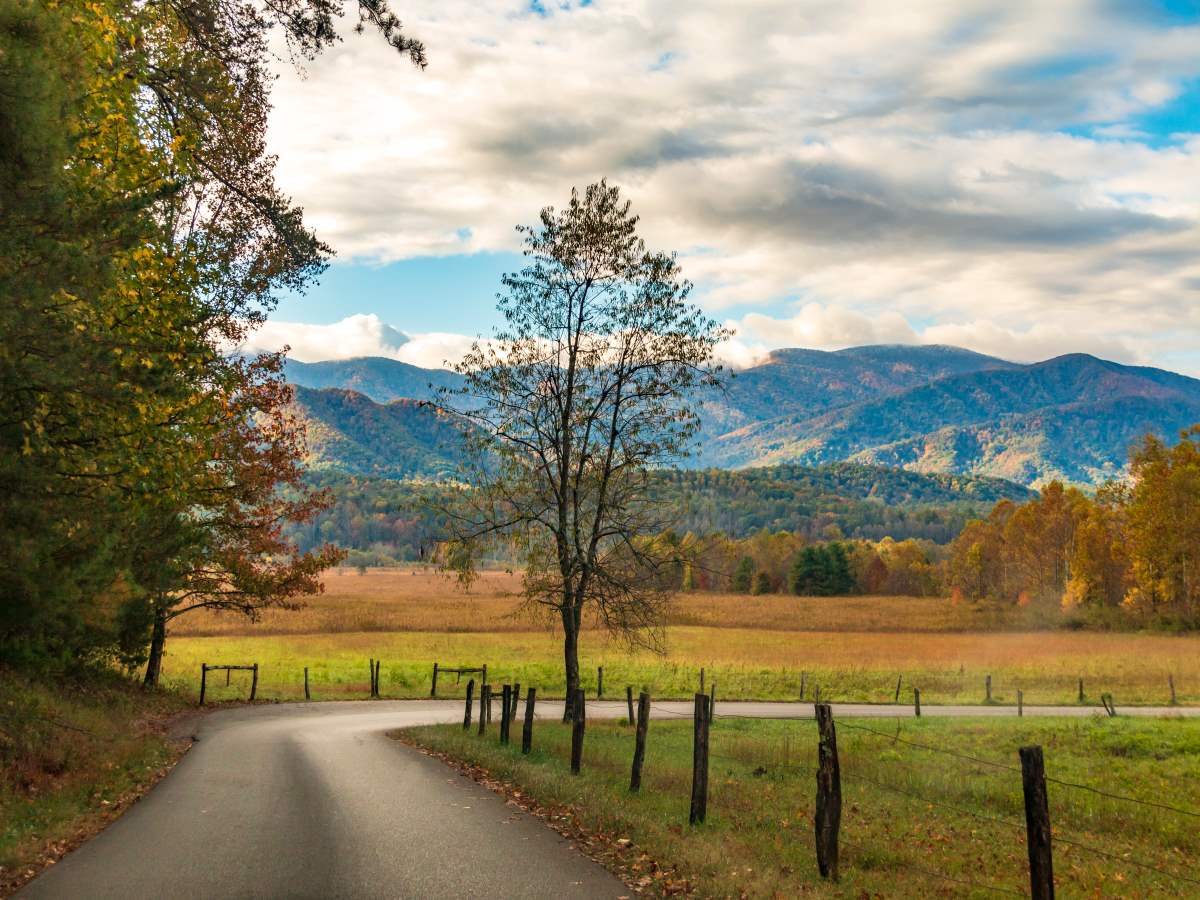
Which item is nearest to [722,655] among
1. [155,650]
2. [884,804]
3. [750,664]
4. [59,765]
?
[750,664]

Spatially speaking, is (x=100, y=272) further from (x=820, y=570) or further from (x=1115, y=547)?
(x=820, y=570)

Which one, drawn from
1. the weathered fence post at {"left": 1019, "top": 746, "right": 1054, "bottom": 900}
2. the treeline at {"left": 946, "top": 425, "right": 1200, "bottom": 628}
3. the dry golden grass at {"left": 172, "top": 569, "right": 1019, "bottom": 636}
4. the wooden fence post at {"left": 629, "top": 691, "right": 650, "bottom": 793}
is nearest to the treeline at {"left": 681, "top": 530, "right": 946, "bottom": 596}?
the dry golden grass at {"left": 172, "top": 569, "right": 1019, "bottom": 636}

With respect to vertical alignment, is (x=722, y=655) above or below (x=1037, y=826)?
below

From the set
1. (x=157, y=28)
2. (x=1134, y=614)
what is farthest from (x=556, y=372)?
(x=1134, y=614)

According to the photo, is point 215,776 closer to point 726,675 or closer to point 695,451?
point 695,451

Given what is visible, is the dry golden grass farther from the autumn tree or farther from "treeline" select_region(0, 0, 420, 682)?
"treeline" select_region(0, 0, 420, 682)

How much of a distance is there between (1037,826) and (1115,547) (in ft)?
269

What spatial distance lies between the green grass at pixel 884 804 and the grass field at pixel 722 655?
697 cm

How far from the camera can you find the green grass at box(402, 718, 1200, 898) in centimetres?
1084

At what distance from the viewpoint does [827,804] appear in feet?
33.8

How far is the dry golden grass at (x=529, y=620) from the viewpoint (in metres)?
76.6

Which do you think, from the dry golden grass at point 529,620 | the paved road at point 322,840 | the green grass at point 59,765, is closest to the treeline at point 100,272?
the green grass at point 59,765

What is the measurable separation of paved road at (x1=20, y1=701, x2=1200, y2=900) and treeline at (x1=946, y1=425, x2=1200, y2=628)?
73693 mm

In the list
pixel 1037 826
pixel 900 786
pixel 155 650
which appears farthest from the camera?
pixel 155 650
